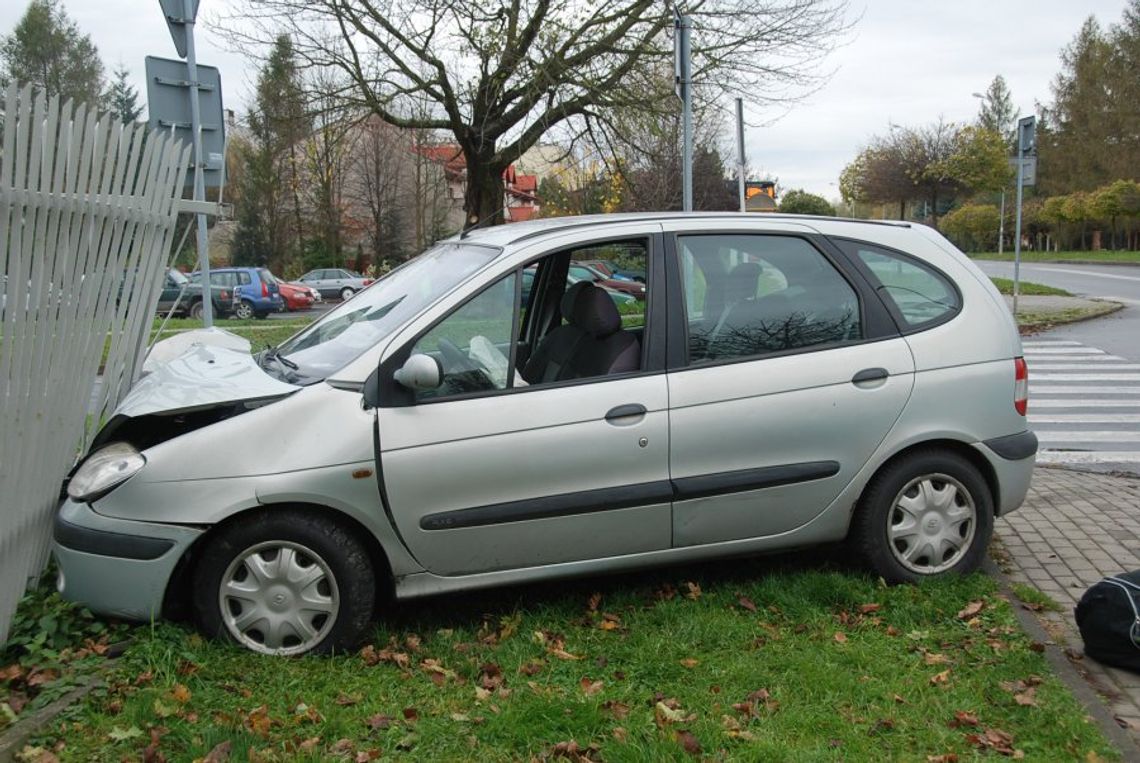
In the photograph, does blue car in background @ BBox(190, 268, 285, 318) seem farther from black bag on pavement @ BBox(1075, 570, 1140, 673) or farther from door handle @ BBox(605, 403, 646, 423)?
black bag on pavement @ BBox(1075, 570, 1140, 673)

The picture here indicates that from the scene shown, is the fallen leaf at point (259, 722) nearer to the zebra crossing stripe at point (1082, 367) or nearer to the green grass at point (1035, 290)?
the zebra crossing stripe at point (1082, 367)

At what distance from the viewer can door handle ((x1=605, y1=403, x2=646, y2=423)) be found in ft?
14.2

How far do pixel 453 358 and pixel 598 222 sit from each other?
101 centimetres

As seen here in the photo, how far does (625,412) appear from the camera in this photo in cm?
434

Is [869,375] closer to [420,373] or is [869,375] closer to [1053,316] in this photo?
[420,373]

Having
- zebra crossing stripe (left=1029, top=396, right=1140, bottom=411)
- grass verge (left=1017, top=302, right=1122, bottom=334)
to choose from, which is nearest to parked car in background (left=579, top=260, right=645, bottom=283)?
zebra crossing stripe (left=1029, top=396, right=1140, bottom=411)

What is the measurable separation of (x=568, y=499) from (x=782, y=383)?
3.63 ft

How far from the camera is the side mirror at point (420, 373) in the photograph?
13.2 ft

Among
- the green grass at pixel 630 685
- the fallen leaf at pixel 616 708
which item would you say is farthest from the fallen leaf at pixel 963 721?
the fallen leaf at pixel 616 708

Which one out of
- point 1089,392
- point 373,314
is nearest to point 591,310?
point 373,314

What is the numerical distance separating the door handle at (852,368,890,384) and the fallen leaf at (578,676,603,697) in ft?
6.02

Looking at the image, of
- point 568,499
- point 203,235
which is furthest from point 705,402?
point 203,235

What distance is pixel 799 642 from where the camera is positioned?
4.21m

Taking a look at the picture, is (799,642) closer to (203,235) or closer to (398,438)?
(398,438)
